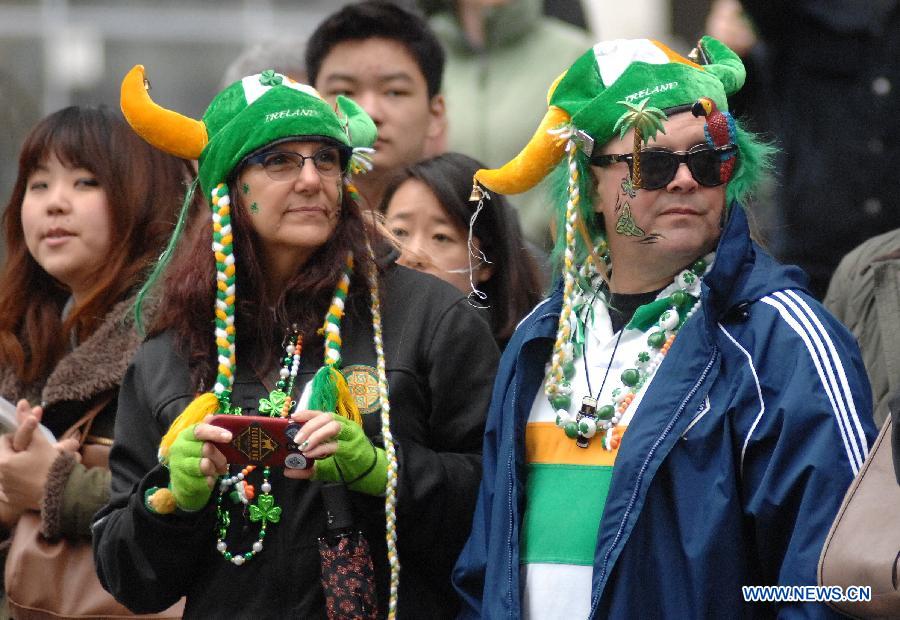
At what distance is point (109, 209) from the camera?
4.68m

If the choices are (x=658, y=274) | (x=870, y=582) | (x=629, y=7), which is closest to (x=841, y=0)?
(x=629, y=7)

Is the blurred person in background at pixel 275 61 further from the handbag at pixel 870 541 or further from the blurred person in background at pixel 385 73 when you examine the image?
the handbag at pixel 870 541

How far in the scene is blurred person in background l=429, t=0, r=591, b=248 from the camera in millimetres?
5789

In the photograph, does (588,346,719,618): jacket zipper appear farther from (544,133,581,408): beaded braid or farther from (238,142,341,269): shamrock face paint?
(238,142,341,269): shamrock face paint

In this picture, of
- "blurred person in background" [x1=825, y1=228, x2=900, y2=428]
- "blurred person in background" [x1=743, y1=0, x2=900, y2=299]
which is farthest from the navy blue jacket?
"blurred person in background" [x1=743, y1=0, x2=900, y2=299]

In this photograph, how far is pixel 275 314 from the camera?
3.79 metres

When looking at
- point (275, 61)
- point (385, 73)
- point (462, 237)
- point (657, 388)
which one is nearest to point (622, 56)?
point (657, 388)

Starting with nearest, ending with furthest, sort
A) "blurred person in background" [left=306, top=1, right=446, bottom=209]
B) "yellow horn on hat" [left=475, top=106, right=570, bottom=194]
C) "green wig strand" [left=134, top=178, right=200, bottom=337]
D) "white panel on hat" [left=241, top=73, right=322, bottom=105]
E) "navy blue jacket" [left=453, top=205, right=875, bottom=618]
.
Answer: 1. "navy blue jacket" [left=453, top=205, right=875, bottom=618]
2. "yellow horn on hat" [left=475, top=106, right=570, bottom=194]
3. "white panel on hat" [left=241, top=73, right=322, bottom=105]
4. "green wig strand" [left=134, top=178, right=200, bottom=337]
5. "blurred person in background" [left=306, top=1, right=446, bottom=209]

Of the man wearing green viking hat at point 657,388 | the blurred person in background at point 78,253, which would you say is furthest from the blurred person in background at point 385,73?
the man wearing green viking hat at point 657,388

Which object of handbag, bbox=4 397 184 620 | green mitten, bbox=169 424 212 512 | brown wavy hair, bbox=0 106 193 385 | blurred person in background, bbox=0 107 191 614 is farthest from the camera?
brown wavy hair, bbox=0 106 193 385

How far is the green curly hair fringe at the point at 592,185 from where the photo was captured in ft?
11.4

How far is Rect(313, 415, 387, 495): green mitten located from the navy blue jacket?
1.57ft

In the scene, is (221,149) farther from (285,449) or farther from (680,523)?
(680,523)

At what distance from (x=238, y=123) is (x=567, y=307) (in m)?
0.96
